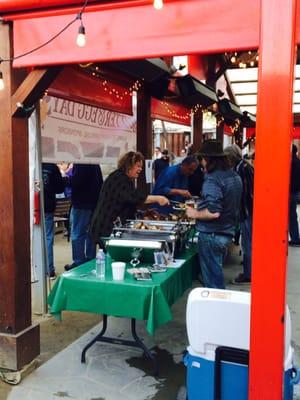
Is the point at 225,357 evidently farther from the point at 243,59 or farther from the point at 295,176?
the point at 243,59

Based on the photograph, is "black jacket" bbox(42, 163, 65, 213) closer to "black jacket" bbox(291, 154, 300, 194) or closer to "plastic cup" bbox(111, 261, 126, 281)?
"plastic cup" bbox(111, 261, 126, 281)

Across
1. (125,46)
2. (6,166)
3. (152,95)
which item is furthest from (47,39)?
(152,95)

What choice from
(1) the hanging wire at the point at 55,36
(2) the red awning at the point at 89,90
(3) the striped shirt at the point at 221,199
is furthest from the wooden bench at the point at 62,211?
(1) the hanging wire at the point at 55,36

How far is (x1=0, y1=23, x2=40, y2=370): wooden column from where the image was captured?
3.07m

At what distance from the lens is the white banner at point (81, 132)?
4.37 m

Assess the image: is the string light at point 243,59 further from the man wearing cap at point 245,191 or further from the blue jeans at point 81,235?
the blue jeans at point 81,235

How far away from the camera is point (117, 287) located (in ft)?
9.71

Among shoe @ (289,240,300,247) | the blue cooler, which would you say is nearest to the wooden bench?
shoe @ (289,240,300,247)

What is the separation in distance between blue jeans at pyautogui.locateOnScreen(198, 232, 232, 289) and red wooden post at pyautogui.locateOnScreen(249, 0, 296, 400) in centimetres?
188

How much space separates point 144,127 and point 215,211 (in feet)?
10.5

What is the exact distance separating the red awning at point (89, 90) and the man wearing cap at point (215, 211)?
5.21ft

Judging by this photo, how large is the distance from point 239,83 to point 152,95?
7.40 m

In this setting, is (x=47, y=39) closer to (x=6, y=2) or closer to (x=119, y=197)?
(x=6, y=2)

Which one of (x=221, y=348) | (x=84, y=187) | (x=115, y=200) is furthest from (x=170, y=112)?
(x=221, y=348)
